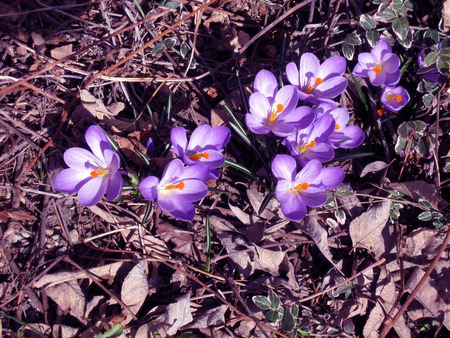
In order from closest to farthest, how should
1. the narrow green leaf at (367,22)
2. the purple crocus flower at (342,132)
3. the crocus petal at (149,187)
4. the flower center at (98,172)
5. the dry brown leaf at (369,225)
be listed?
1. the crocus petal at (149,187)
2. the flower center at (98,172)
3. the purple crocus flower at (342,132)
4. the dry brown leaf at (369,225)
5. the narrow green leaf at (367,22)

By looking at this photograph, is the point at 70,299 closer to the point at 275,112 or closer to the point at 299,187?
the point at 299,187

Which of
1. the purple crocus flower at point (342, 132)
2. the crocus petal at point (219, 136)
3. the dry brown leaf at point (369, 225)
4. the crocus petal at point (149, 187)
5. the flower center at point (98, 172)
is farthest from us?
the dry brown leaf at point (369, 225)

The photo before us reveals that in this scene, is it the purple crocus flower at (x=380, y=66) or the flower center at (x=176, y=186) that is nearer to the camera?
the flower center at (x=176, y=186)

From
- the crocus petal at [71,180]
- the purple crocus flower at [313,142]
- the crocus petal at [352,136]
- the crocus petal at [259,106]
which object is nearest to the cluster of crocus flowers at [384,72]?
the crocus petal at [352,136]

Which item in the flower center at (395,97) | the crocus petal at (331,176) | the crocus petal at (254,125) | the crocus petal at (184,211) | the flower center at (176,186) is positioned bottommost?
the crocus petal at (184,211)

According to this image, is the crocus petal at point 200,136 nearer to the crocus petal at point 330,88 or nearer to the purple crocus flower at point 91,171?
the purple crocus flower at point 91,171

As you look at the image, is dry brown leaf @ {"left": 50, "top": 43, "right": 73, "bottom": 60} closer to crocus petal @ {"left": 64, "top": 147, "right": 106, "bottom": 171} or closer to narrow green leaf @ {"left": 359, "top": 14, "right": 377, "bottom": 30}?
crocus petal @ {"left": 64, "top": 147, "right": 106, "bottom": 171}

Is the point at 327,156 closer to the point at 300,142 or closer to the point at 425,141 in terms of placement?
the point at 300,142

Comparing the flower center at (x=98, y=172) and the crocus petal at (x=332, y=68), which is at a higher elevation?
the crocus petal at (x=332, y=68)
